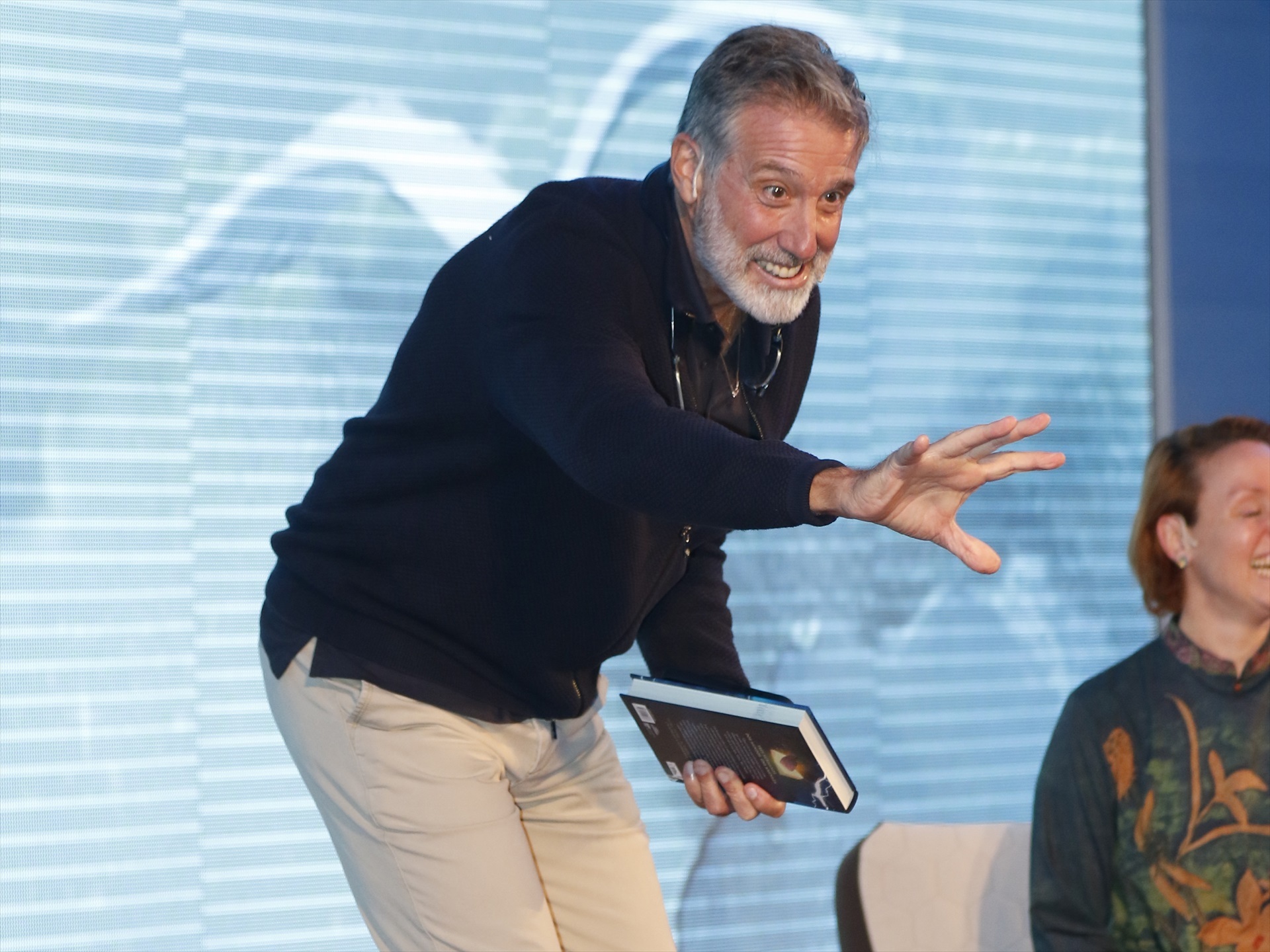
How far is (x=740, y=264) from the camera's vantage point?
1501mm

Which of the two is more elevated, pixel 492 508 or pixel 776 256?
pixel 776 256

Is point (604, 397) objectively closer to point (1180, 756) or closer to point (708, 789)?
point (708, 789)

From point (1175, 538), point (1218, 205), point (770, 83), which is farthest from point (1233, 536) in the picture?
point (1218, 205)

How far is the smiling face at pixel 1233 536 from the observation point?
2180 millimetres

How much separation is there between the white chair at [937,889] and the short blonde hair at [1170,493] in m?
0.48

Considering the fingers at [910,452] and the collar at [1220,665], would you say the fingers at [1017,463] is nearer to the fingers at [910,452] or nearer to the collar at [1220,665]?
the fingers at [910,452]

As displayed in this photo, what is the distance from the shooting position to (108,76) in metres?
2.53

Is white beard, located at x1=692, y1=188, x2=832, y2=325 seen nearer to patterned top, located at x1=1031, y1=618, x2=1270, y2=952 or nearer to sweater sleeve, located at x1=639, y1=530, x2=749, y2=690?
sweater sleeve, located at x1=639, y1=530, x2=749, y2=690

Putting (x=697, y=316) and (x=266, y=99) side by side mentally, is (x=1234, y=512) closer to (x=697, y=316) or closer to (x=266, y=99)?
(x=697, y=316)

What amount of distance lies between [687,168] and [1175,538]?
1224 mm

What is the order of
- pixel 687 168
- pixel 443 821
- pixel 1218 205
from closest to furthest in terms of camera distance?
pixel 443 821
pixel 687 168
pixel 1218 205

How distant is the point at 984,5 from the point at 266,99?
5.88ft

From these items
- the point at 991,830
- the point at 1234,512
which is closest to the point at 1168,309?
the point at 1234,512

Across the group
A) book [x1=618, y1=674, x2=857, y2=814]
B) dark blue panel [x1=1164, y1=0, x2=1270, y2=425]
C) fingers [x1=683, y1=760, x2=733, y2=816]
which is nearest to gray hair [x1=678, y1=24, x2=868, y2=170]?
book [x1=618, y1=674, x2=857, y2=814]
